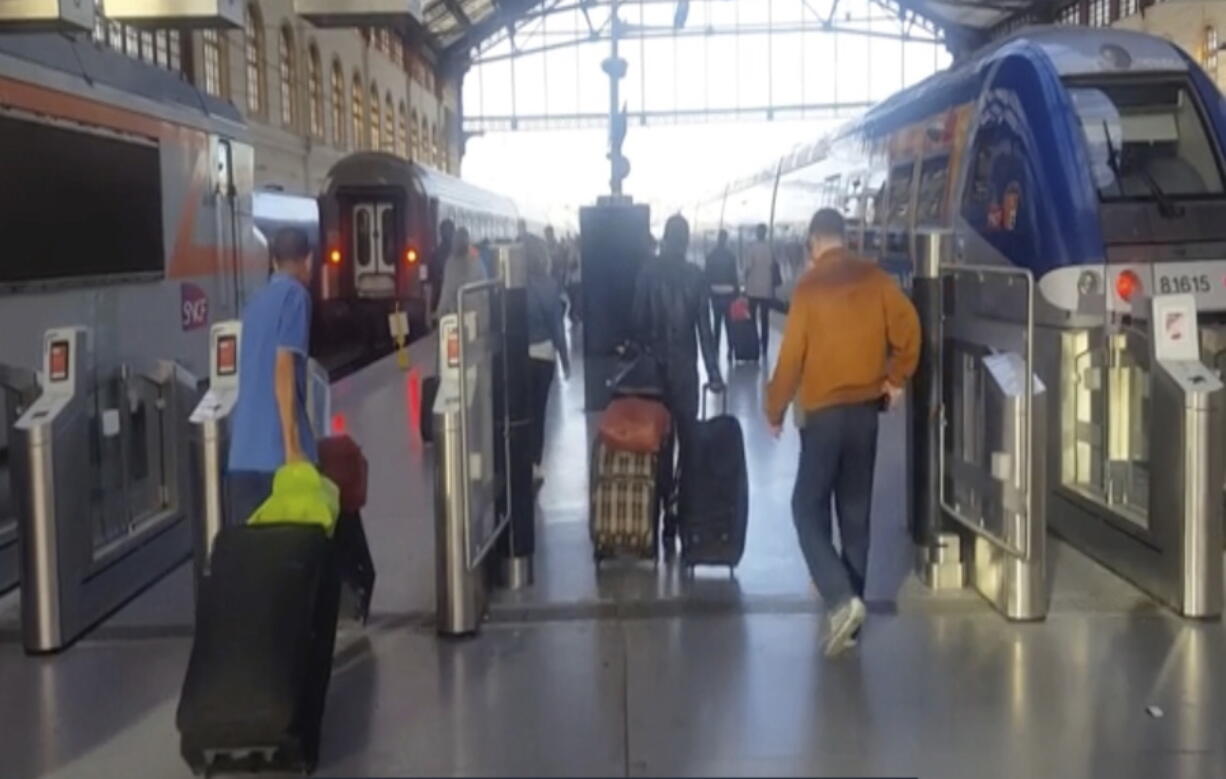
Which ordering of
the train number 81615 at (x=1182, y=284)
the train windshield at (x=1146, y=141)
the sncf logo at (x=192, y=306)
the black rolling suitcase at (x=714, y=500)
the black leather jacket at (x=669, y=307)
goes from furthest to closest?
1. the sncf logo at (x=192, y=306)
2. the train windshield at (x=1146, y=141)
3. the black leather jacket at (x=669, y=307)
4. the train number 81615 at (x=1182, y=284)
5. the black rolling suitcase at (x=714, y=500)

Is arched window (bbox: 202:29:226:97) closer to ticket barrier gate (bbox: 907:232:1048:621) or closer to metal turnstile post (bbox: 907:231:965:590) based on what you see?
metal turnstile post (bbox: 907:231:965:590)

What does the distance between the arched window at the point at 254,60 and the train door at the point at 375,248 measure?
7196 millimetres

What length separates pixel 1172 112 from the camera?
36.3ft

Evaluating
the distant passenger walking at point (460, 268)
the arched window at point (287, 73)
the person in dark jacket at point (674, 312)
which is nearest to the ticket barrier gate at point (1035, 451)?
the person in dark jacket at point (674, 312)

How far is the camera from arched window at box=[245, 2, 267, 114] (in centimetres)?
3178

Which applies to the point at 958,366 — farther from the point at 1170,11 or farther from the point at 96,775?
the point at 1170,11

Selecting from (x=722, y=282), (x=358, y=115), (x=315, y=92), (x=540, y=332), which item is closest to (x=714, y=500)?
(x=540, y=332)

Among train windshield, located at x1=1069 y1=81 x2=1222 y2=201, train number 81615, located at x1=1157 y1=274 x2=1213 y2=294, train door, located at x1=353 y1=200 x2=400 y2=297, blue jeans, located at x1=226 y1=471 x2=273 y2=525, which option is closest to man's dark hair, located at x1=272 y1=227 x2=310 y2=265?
blue jeans, located at x1=226 y1=471 x2=273 y2=525

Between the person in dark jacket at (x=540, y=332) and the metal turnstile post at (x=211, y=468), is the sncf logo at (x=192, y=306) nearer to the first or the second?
the person in dark jacket at (x=540, y=332)

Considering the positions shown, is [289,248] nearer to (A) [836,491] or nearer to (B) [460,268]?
(A) [836,491]

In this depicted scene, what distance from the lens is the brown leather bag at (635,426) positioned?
7.79 metres

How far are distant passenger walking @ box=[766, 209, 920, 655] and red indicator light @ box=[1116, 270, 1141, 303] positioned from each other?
3375mm

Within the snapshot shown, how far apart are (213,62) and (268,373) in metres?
24.1

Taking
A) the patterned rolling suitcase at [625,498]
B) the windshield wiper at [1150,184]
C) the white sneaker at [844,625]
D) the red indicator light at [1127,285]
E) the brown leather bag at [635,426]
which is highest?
the windshield wiper at [1150,184]
